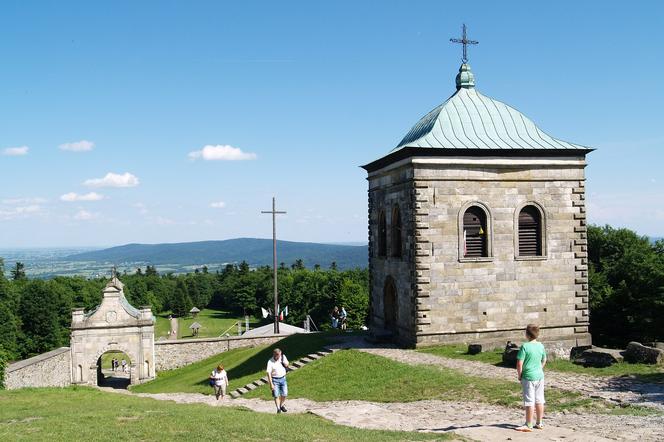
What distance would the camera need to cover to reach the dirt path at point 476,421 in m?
11.9

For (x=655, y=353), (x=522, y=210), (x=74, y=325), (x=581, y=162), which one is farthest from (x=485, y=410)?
(x=74, y=325)

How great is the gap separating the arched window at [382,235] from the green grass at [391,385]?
231 inches

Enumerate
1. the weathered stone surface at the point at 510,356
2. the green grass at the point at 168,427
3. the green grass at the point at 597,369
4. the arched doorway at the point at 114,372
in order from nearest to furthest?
the green grass at the point at 168,427 → the green grass at the point at 597,369 → the weathered stone surface at the point at 510,356 → the arched doorway at the point at 114,372

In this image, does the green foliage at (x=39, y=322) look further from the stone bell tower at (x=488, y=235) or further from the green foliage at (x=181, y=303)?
the green foliage at (x=181, y=303)

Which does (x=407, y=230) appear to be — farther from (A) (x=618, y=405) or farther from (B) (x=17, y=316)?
(B) (x=17, y=316)

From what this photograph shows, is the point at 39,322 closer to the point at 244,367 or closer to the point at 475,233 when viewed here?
the point at 244,367

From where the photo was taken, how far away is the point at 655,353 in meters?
18.8

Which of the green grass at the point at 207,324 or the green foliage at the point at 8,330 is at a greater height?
the green foliage at the point at 8,330

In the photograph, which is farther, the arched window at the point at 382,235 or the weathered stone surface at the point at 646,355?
the arched window at the point at 382,235

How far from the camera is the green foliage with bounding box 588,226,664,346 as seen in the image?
32281 millimetres

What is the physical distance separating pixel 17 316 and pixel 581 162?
182 feet

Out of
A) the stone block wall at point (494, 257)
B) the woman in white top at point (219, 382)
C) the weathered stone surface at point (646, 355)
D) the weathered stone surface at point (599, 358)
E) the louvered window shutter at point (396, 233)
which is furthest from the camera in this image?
the louvered window shutter at point (396, 233)

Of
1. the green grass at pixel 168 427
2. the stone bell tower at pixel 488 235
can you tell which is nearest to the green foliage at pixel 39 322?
the stone bell tower at pixel 488 235

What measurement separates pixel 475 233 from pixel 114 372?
1571 inches
